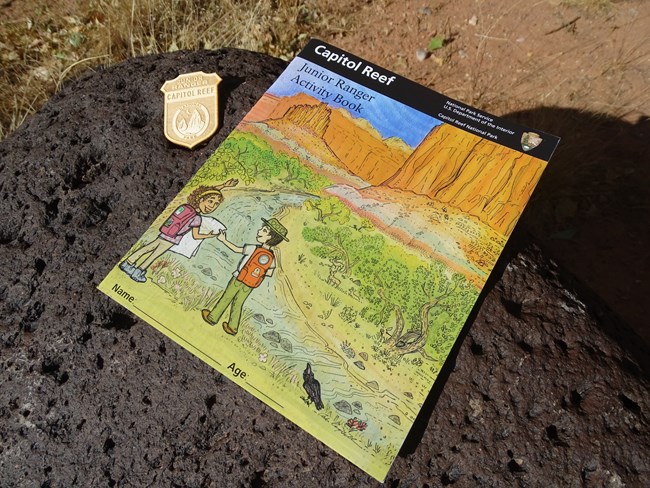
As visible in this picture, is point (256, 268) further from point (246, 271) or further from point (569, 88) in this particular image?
point (569, 88)

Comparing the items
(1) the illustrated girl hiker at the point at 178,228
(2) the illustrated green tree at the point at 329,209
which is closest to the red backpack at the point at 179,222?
(1) the illustrated girl hiker at the point at 178,228

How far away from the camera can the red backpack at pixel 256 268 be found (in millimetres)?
1483

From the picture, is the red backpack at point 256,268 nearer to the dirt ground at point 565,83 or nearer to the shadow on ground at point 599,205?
the shadow on ground at point 599,205

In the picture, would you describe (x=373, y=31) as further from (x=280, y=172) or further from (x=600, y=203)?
(x=280, y=172)

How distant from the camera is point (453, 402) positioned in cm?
138

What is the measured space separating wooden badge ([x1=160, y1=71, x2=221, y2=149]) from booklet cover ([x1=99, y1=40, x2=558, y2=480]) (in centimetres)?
11

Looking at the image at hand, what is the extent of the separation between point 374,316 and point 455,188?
46 centimetres

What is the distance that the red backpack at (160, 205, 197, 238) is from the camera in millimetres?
1562

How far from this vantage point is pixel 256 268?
1.50 meters

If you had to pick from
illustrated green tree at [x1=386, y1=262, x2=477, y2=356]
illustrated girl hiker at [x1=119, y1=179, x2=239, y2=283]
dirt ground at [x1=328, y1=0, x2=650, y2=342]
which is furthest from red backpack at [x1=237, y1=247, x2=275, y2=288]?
dirt ground at [x1=328, y1=0, x2=650, y2=342]

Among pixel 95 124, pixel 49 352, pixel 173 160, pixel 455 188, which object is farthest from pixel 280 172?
pixel 49 352

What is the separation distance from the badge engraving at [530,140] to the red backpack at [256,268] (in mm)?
810

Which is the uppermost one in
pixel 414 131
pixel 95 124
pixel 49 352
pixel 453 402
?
pixel 414 131

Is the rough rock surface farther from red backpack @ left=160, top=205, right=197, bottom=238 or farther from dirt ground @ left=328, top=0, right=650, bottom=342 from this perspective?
Answer: dirt ground @ left=328, top=0, right=650, bottom=342
